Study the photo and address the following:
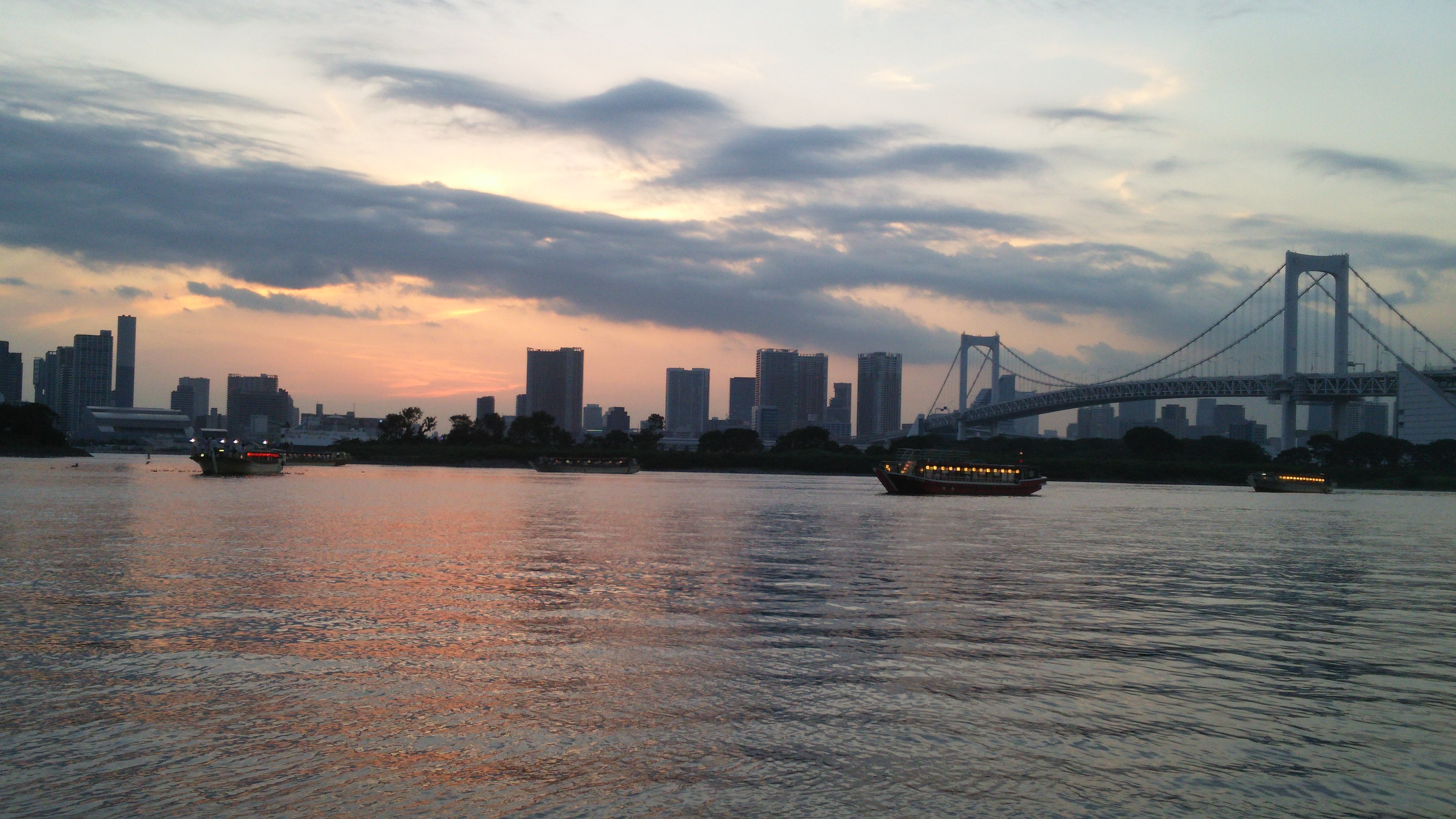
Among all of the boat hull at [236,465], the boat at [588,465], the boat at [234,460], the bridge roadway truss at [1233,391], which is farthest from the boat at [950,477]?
the boat at [234,460]

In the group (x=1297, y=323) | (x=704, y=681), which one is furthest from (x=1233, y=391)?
(x=704, y=681)

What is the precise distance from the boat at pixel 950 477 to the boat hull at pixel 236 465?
54.9 metres

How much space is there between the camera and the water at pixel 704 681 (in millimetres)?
8203

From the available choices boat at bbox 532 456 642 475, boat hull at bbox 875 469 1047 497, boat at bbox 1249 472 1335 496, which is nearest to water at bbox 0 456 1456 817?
boat hull at bbox 875 469 1047 497

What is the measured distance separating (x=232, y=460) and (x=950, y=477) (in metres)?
61.3

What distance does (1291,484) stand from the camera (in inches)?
3880

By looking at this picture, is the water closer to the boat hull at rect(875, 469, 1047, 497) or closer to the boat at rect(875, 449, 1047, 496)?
the boat hull at rect(875, 469, 1047, 497)

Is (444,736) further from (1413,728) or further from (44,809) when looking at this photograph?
(1413,728)

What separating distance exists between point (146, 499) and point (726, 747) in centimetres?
4455

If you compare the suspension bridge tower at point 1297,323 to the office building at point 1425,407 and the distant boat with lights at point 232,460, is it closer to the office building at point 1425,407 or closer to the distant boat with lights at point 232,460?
the office building at point 1425,407

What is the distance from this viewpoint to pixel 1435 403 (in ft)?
316

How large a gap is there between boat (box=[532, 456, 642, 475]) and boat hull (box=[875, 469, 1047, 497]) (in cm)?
4331

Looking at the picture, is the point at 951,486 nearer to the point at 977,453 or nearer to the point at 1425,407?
the point at 977,453

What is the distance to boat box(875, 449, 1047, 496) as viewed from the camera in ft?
250
